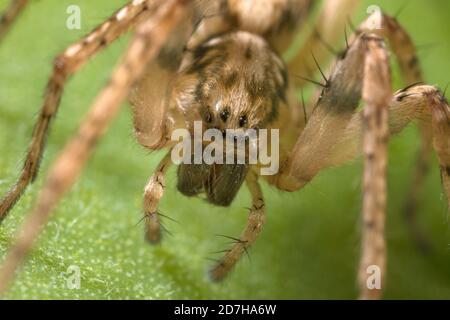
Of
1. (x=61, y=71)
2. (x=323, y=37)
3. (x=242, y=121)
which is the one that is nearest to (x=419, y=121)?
(x=242, y=121)

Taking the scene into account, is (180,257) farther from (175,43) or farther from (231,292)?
(175,43)

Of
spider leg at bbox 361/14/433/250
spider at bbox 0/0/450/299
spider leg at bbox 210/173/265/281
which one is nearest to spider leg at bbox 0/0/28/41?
spider at bbox 0/0/450/299

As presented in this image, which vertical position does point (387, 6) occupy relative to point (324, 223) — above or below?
above

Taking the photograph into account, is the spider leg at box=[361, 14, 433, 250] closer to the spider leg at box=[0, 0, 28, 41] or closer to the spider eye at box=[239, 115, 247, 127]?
the spider eye at box=[239, 115, 247, 127]

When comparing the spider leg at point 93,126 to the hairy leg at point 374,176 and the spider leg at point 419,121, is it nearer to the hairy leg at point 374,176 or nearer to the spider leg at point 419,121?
the hairy leg at point 374,176

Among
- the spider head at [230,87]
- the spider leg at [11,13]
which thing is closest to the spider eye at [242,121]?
the spider head at [230,87]

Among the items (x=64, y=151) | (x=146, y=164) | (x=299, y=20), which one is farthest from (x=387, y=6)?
(x=64, y=151)

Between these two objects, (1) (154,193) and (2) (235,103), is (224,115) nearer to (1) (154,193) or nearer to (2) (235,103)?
(2) (235,103)
